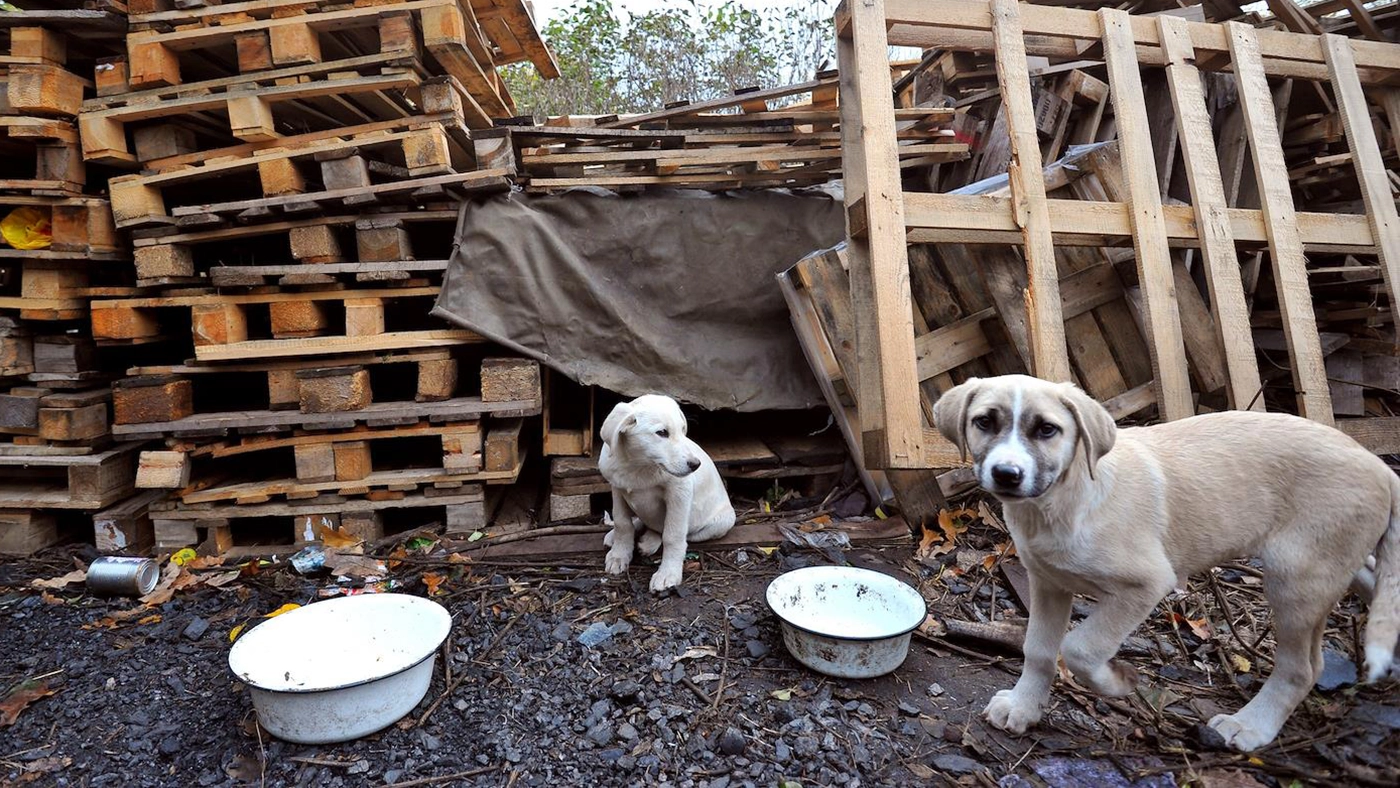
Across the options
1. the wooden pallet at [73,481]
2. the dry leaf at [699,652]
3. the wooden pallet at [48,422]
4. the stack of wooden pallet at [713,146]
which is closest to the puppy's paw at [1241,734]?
the dry leaf at [699,652]

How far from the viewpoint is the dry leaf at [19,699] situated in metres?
2.95

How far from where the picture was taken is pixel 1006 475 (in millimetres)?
2148

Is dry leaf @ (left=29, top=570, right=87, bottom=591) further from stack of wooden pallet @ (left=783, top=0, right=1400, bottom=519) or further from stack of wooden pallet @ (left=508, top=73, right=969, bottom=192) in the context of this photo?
stack of wooden pallet @ (left=783, top=0, right=1400, bottom=519)

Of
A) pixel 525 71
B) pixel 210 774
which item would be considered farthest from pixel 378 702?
pixel 525 71

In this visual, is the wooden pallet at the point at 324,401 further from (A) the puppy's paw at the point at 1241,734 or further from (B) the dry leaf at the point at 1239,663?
(B) the dry leaf at the point at 1239,663

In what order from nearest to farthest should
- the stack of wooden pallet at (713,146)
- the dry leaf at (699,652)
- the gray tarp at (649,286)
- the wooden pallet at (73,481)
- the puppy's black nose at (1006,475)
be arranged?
the puppy's black nose at (1006,475), the dry leaf at (699,652), the wooden pallet at (73,481), the gray tarp at (649,286), the stack of wooden pallet at (713,146)

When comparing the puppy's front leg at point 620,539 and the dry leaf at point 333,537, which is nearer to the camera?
the puppy's front leg at point 620,539

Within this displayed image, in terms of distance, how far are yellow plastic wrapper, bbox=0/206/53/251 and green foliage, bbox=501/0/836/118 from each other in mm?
7385

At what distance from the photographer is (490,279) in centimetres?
471

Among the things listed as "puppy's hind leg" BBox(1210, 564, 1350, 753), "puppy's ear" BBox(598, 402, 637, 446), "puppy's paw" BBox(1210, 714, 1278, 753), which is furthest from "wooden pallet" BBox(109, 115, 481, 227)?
"puppy's paw" BBox(1210, 714, 1278, 753)

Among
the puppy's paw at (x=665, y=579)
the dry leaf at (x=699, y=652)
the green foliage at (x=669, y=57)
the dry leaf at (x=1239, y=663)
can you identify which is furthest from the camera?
the green foliage at (x=669, y=57)

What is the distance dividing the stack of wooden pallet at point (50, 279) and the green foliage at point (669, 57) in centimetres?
709

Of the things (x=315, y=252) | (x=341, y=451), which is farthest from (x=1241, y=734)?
(x=315, y=252)

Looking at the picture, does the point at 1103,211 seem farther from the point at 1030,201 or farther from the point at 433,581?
the point at 433,581
